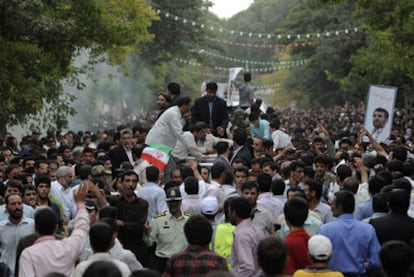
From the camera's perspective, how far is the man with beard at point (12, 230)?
10.8m

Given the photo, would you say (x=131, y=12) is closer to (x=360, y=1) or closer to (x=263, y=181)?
(x=360, y=1)

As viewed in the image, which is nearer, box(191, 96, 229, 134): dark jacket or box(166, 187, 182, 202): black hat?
box(166, 187, 182, 202): black hat

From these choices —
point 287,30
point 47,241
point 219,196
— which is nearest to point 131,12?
point 219,196

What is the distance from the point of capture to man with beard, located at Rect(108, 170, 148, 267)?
11.8m

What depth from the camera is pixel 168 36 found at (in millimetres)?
47094

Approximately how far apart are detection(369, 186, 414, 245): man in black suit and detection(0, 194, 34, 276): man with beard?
377cm

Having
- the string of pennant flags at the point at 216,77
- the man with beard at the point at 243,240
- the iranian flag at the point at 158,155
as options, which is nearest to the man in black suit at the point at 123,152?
the iranian flag at the point at 158,155

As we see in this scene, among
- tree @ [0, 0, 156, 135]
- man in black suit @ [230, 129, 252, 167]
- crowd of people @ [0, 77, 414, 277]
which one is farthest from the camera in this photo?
tree @ [0, 0, 156, 135]

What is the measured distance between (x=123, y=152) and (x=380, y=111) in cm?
560

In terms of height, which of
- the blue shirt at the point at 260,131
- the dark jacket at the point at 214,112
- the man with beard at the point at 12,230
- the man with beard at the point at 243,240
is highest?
the dark jacket at the point at 214,112

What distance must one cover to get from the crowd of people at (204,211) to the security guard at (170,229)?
0.01 metres

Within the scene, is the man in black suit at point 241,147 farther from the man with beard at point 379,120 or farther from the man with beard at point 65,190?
the man with beard at point 379,120

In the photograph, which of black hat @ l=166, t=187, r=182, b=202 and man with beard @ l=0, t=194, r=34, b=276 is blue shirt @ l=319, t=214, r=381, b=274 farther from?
man with beard @ l=0, t=194, r=34, b=276

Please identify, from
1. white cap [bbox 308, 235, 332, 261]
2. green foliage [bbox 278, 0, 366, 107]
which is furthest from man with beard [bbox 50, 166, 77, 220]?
green foliage [bbox 278, 0, 366, 107]
